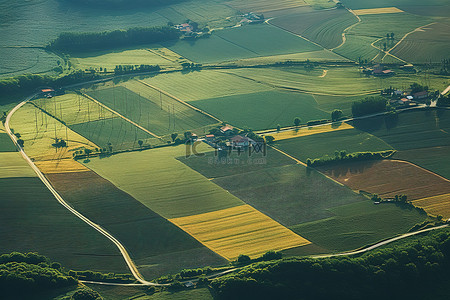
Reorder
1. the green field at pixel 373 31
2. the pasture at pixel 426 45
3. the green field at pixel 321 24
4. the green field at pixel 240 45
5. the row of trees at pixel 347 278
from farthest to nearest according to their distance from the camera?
1. the green field at pixel 321 24
2. the green field at pixel 373 31
3. the green field at pixel 240 45
4. the pasture at pixel 426 45
5. the row of trees at pixel 347 278

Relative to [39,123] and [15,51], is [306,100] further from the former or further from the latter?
[15,51]

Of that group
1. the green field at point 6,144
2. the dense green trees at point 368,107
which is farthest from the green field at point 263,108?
the green field at point 6,144

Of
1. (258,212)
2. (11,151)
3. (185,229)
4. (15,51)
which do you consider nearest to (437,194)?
(258,212)

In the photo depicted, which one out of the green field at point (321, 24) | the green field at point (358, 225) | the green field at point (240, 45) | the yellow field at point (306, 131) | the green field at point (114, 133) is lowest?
the green field at point (358, 225)

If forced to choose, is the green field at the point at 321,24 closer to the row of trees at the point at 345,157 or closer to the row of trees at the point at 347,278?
the row of trees at the point at 345,157

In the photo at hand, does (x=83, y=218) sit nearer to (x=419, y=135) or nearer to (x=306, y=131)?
(x=306, y=131)

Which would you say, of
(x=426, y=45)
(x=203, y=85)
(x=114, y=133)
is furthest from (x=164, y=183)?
(x=426, y=45)
